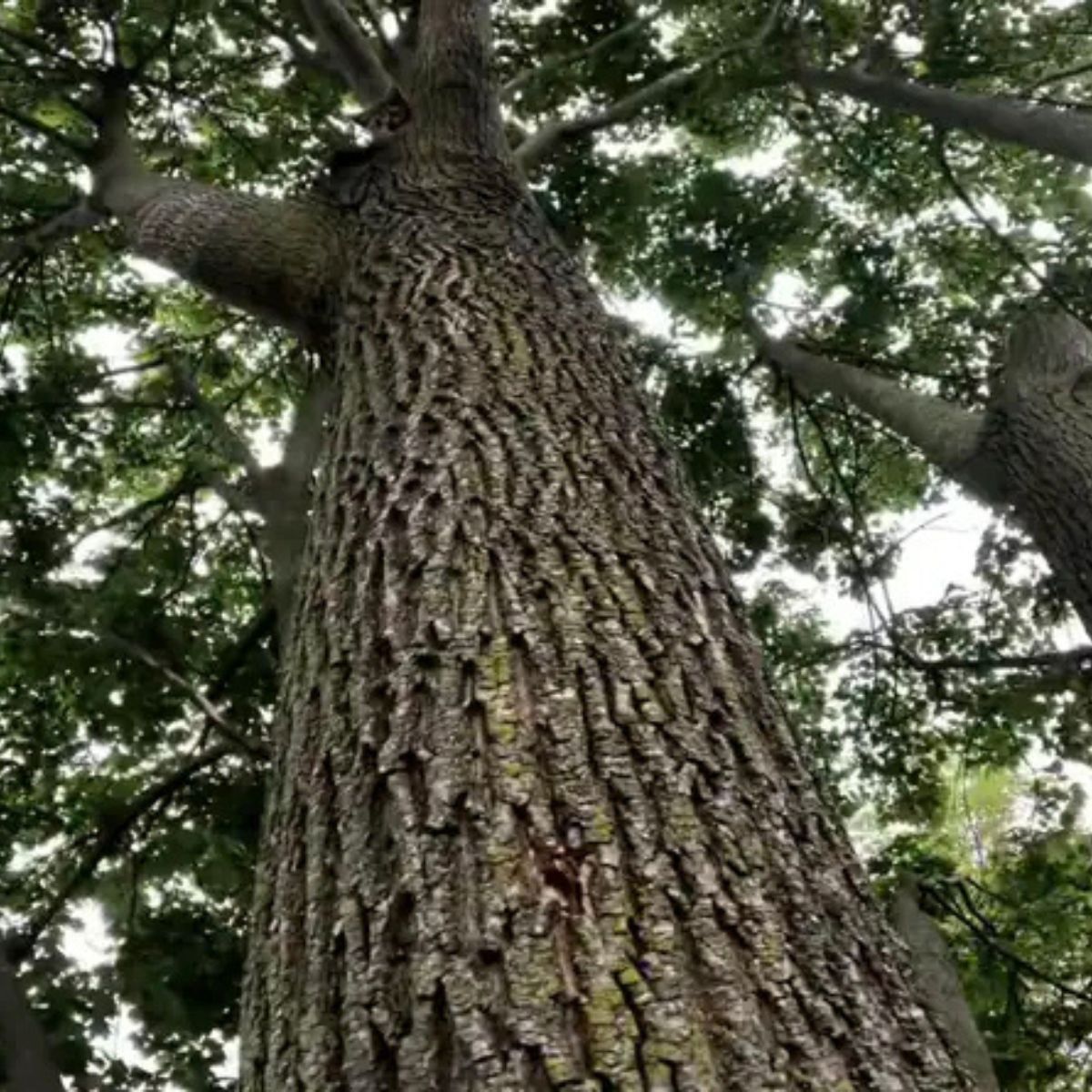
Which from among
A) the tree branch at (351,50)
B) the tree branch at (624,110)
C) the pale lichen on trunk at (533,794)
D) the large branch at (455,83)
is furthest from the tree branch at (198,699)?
the tree branch at (624,110)

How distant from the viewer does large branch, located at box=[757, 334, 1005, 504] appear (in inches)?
206

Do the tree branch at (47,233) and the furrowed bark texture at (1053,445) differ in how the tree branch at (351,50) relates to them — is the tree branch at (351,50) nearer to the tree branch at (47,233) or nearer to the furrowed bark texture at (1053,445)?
the tree branch at (47,233)

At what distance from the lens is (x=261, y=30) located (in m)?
8.05

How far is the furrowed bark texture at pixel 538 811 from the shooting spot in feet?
4.50

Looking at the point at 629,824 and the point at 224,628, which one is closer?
the point at 629,824

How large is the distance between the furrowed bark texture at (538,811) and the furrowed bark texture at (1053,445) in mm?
2518

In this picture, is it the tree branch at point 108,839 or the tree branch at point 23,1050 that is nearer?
the tree branch at point 23,1050

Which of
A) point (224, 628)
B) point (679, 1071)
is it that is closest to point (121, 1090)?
point (224, 628)

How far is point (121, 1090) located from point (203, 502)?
4.16 m

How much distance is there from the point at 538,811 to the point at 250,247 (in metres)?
2.98

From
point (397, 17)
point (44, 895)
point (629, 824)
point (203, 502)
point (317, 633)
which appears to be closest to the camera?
point (629, 824)

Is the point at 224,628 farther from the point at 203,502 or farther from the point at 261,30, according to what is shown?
the point at 261,30

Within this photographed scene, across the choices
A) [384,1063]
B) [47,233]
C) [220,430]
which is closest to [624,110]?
[220,430]

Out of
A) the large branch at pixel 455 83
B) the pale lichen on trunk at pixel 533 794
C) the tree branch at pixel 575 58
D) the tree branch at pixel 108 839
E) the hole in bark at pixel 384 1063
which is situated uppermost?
the tree branch at pixel 575 58
